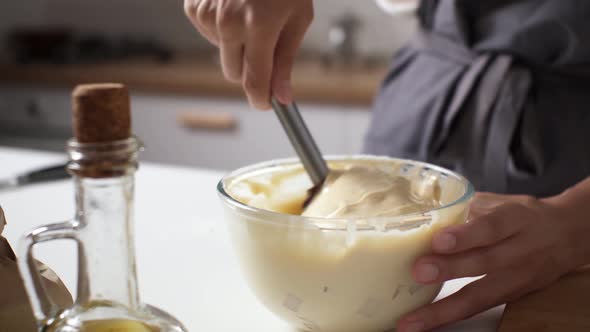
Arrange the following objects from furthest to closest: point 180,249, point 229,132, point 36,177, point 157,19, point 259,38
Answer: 1. point 157,19
2. point 229,132
3. point 36,177
4. point 180,249
5. point 259,38

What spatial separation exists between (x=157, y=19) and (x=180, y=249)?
7.57ft

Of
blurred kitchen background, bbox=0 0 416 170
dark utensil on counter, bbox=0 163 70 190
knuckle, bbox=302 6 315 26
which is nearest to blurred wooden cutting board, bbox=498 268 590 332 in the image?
knuckle, bbox=302 6 315 26

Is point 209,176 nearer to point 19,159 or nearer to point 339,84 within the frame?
point 19,159

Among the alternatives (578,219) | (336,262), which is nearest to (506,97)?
(578,219)

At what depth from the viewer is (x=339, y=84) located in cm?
198

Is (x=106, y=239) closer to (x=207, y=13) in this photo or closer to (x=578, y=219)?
(x=207, y=13)

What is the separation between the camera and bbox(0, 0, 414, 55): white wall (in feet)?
8.02

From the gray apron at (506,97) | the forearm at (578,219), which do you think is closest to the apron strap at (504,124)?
the gray apron at (506,97)

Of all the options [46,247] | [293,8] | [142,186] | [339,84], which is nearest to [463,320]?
[293,8]

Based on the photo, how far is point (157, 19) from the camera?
9.36 ft

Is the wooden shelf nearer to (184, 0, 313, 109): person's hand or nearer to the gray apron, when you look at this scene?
the gray apron

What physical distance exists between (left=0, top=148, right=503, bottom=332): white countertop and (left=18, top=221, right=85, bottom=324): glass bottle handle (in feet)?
0.56

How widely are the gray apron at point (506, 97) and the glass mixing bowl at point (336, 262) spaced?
0.57 m

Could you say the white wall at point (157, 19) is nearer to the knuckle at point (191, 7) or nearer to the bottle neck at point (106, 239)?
the knuckle at point (191, 7)
